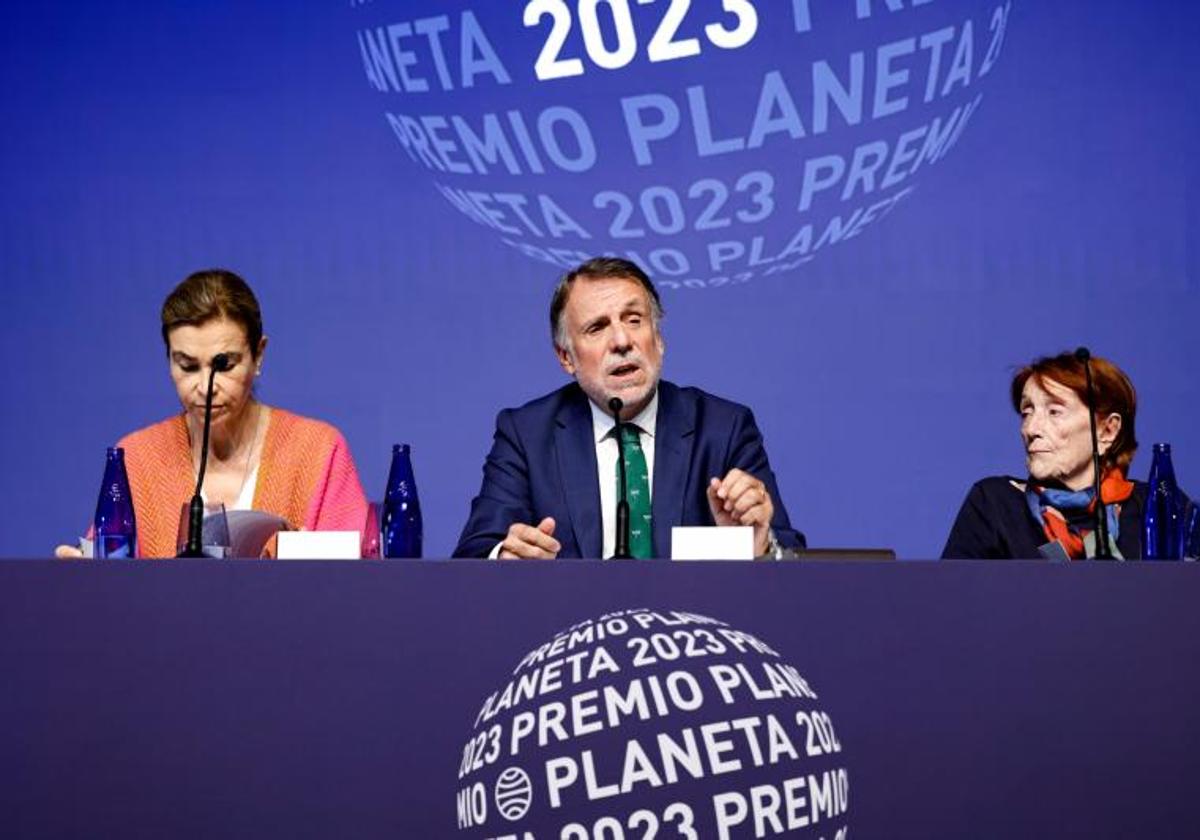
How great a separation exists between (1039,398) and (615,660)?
1629 millimetres

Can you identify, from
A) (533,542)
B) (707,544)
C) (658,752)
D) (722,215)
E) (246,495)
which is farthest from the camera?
(722,215)

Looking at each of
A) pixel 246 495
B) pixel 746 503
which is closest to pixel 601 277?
pixel 746 503

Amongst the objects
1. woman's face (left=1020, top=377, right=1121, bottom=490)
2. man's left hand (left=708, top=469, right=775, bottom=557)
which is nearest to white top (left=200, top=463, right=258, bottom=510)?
man's left hand (left=708, top=469, right=775, bottom=557)

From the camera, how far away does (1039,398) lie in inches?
139

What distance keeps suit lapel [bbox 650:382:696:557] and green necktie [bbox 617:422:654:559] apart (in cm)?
2

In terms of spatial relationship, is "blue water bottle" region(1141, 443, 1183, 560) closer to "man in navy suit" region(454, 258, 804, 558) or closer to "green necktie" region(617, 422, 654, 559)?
"man in navy suit" region(454, 258, 804, 558)

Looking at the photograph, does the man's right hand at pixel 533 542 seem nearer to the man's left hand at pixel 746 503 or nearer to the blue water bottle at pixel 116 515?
the man's left hand at pixel 746 503

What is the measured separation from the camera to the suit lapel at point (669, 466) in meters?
3.28

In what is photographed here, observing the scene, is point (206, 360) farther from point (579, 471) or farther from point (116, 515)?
point (579, 471)

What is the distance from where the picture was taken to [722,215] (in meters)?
4.18

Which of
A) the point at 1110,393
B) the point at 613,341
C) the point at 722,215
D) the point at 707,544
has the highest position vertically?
the point at 722,215

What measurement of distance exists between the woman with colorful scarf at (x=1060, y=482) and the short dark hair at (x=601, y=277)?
882 millimetres

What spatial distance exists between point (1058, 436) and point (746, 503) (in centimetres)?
100

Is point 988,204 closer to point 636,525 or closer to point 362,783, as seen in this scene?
point 636,525
